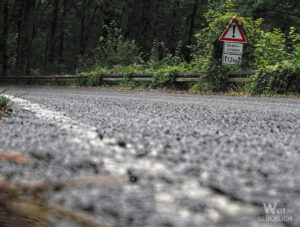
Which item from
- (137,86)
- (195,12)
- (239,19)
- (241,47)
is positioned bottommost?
(137,86)

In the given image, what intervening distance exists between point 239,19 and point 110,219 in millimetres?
12612

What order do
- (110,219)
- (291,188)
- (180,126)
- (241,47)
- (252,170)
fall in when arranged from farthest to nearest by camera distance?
Result: 1. (241,47)
2. (180,126)
3. (252,170)
4. (291,188)
5. (110,219)

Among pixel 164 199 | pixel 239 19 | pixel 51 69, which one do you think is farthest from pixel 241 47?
pixel 51 69

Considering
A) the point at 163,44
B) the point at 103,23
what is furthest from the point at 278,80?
the point at 103,23

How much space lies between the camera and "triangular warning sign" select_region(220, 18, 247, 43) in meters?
12.6

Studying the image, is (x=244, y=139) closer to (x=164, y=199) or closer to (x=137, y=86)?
(x=164, y=199)

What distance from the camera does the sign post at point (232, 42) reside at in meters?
12.6

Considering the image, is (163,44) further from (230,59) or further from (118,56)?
(230,59)

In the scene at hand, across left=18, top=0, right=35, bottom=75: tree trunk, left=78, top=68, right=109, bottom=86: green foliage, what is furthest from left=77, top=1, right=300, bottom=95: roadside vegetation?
left=18, top=0, right=35, bottom=75: tree trunk

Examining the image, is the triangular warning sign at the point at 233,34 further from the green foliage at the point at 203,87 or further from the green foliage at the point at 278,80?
the green foliage at the point at 278,80

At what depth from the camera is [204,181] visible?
1426 mm

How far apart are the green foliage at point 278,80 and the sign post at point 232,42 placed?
167cm

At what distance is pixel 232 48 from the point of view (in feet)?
41.5

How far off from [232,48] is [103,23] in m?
31.0
